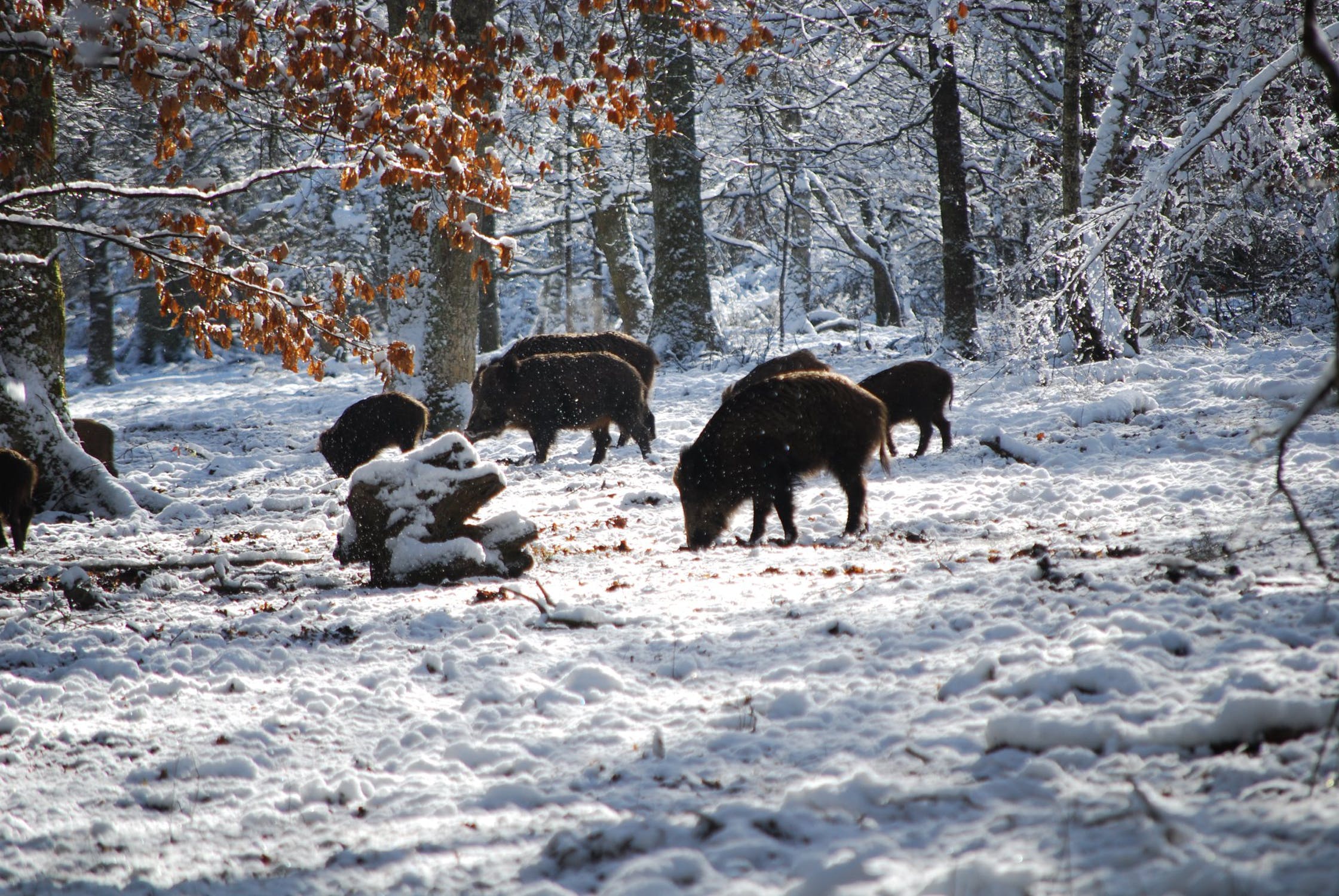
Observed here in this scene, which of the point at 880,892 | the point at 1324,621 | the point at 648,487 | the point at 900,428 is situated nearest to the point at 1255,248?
the point at 900,428

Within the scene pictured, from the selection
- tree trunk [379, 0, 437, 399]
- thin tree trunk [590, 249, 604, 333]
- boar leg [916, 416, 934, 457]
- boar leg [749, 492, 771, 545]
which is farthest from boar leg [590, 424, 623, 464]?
thin tree trunk [590, 249, 604, 333]

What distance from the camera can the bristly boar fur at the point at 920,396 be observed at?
9750 mm

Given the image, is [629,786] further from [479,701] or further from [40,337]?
[40,337]

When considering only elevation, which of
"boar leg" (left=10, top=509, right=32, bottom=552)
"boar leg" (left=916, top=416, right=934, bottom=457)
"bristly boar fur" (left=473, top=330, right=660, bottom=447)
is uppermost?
"bristly boar fur" (left=473, top=330, right=660, bottom=447)

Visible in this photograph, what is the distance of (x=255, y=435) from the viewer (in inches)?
552

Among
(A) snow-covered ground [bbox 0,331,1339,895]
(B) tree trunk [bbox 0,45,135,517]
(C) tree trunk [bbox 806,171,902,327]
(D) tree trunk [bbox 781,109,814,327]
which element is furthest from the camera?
(C) tree trunk [bbox 806,171,902,327]

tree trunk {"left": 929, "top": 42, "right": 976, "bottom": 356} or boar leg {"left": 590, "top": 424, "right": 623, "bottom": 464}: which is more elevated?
tree trunk {"left": 929, "top": 42, "right": 976, "bottom": 356}

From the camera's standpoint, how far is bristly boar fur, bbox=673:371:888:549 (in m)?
6.91

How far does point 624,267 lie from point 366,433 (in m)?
11.9

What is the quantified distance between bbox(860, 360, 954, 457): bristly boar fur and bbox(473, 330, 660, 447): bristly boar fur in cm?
417

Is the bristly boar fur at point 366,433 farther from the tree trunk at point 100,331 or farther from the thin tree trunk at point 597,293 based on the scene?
the thin tree trunk at point 597,293

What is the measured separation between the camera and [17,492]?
6633 millimetres

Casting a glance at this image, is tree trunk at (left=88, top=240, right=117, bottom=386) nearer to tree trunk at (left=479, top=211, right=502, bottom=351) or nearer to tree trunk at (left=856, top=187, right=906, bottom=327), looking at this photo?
tree trunk at (left=479, top=211, right=502, bottom=351)

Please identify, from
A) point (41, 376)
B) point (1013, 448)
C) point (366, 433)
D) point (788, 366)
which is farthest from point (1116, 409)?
point (41, 376)
